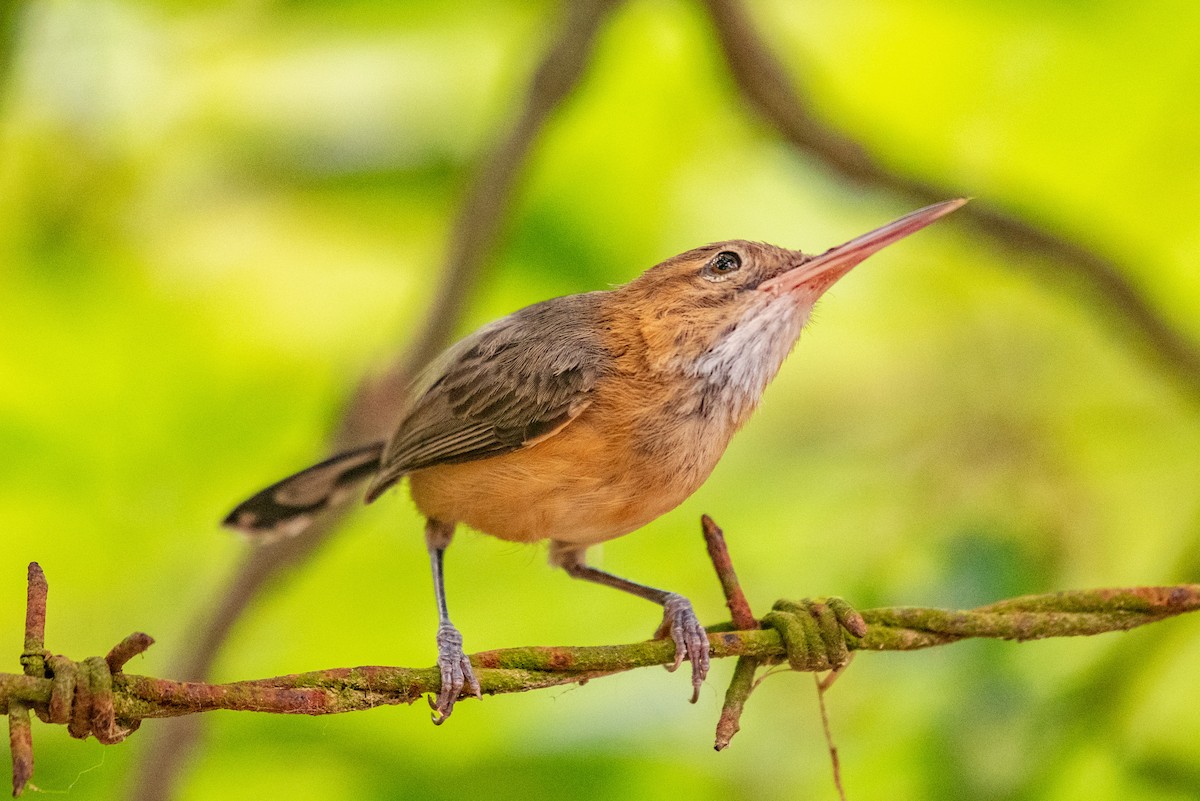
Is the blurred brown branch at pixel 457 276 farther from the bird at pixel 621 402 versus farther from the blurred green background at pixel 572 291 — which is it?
the bird at pixel 621 402

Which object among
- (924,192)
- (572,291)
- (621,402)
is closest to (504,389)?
(621,402)

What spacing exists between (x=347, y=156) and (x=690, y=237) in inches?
64.0

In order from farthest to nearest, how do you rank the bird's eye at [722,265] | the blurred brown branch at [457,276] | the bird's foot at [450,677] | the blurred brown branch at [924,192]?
the blurred brown branch at [924,192], the blurred brown branch at [457,276], the bird's eye at [722,265], the bird's foot at [450,677]

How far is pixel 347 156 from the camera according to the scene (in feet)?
19.0

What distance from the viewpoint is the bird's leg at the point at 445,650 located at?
2.98 m

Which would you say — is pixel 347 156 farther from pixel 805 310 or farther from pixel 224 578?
pixel 805 310

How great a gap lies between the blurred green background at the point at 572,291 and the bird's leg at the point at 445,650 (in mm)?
707

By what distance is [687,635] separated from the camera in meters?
3.31

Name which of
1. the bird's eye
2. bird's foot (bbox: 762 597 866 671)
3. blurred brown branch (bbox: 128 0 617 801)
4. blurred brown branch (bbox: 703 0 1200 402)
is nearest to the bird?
the bird's eye

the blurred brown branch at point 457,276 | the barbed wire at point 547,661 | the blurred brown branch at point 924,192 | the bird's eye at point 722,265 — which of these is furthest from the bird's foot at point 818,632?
the blurred brown branch at point 924,192

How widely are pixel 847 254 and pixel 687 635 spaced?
1.06 meters

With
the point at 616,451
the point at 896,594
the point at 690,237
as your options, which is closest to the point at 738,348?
the point at 616,451

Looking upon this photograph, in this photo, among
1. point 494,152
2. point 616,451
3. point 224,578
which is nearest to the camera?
point 616,451

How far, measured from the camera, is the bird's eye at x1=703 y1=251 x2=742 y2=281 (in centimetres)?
352
